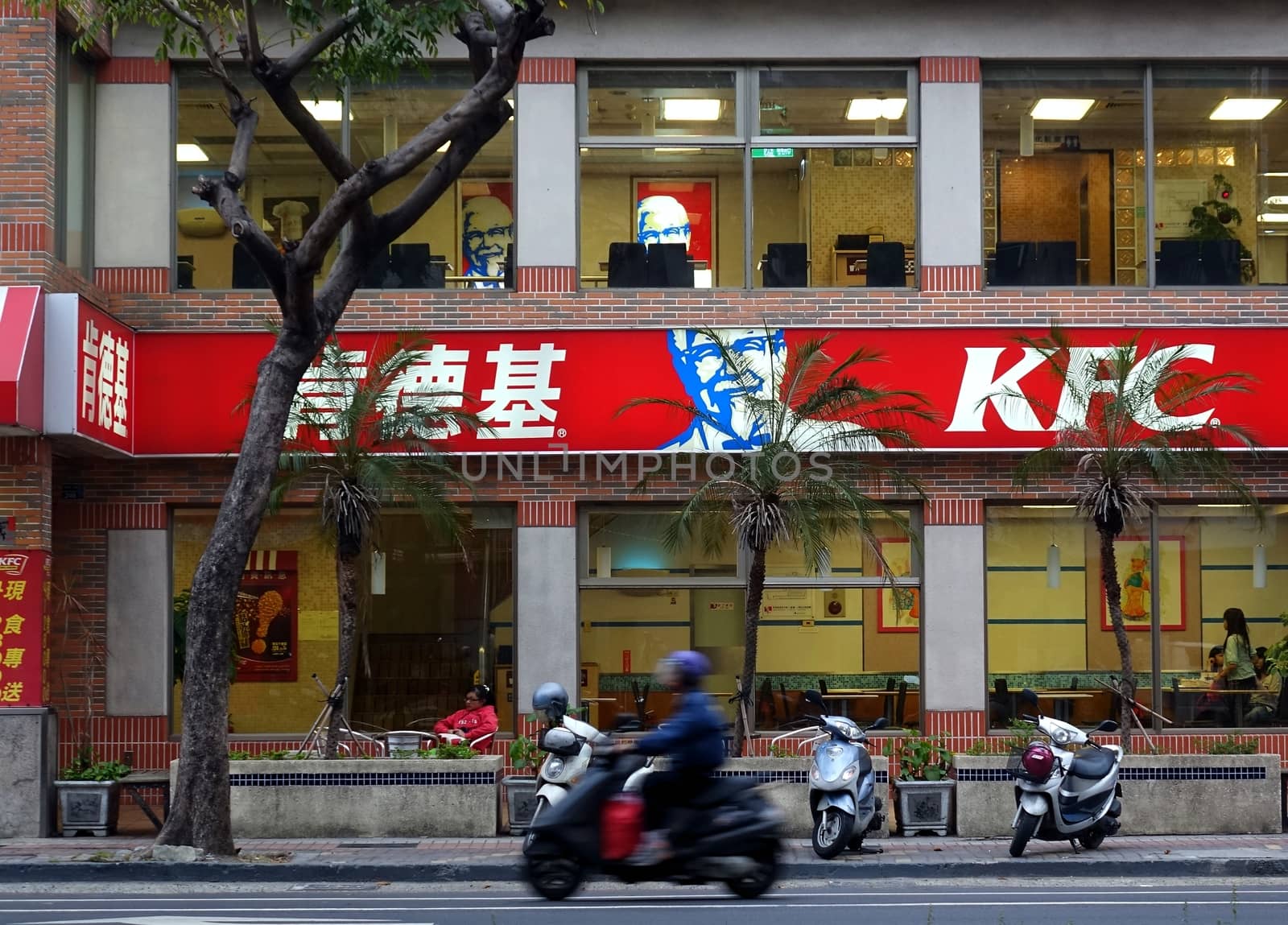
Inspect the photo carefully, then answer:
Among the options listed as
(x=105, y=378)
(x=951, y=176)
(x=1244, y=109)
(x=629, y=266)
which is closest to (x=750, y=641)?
(x=629, y=266)

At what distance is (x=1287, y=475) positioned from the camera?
19.0 m

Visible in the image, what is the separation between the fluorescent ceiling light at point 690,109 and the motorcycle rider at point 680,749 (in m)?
10.4

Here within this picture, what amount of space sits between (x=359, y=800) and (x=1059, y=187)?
1064 centimetres

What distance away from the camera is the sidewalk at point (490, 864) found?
1407 cm

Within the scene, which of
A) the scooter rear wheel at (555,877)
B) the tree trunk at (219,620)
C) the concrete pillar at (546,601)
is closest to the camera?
the scooter rear wheel at (555,877)

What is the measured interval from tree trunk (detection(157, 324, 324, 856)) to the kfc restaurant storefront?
3804mm

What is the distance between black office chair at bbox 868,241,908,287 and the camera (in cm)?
1919

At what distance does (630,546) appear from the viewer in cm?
1898

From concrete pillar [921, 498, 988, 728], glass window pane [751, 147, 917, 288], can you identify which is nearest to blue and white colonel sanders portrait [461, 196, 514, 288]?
glass window pane [751, 147, 917, 288]

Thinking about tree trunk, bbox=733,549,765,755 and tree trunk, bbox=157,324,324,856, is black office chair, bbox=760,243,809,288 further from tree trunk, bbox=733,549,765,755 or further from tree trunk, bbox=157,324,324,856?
tree trunk, bbox=157,324,324,856

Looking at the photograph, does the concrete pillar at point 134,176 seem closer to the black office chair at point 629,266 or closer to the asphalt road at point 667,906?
the black office chair at point 629,266

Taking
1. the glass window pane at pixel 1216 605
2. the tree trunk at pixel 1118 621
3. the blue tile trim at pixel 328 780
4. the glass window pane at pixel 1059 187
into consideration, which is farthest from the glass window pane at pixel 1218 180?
the blue tile trim at pixel 328 780

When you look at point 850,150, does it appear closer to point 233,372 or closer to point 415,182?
point 415,182

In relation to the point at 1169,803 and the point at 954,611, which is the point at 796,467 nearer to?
the point at 954,611
